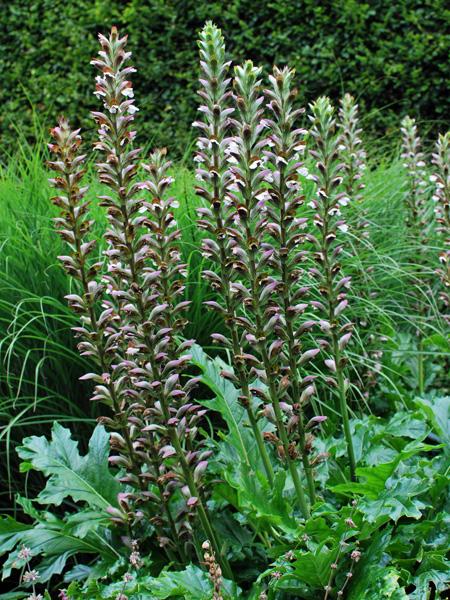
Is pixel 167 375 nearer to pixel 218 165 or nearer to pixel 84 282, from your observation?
pixel 84 282

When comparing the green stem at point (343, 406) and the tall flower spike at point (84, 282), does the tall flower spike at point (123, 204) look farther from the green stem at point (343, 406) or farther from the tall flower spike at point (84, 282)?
the green stem at point (343, 406)

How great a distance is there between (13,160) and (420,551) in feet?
12.7

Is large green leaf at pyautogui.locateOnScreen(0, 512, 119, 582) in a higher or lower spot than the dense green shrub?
lower

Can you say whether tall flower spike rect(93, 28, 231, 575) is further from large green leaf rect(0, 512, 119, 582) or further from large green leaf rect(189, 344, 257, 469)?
large green leaf rect(0, 512, 119, 582)

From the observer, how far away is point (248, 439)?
2.83 m

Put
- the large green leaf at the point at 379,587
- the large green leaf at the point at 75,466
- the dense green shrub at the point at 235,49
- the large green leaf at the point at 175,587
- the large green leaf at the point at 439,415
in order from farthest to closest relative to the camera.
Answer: the dense green shrub at the point at 235,49
the large green leaf at the point at 439,415
the large green leaf at the point at 75,466
the large green leaf at the point at 175,587
the large green leaf at the point at 379,587

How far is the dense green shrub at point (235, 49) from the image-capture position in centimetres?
734

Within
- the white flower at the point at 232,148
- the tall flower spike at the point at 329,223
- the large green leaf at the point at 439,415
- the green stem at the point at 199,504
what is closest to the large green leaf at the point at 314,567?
the green stem at the point at 199,504

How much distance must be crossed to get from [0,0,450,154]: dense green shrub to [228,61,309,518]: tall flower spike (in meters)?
4.66

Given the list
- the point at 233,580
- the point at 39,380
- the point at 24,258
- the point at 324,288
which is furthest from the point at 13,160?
the point at 233,580

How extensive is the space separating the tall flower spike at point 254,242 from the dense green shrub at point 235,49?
4.66m

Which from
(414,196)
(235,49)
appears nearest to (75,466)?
(414,196)

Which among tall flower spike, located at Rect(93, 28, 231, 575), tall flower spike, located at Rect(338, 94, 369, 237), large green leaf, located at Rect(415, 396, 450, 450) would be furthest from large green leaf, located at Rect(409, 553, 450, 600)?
tall flower spike, located at Rect(338, 94, 369, 237)

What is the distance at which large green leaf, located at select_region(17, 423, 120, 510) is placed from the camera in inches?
107
